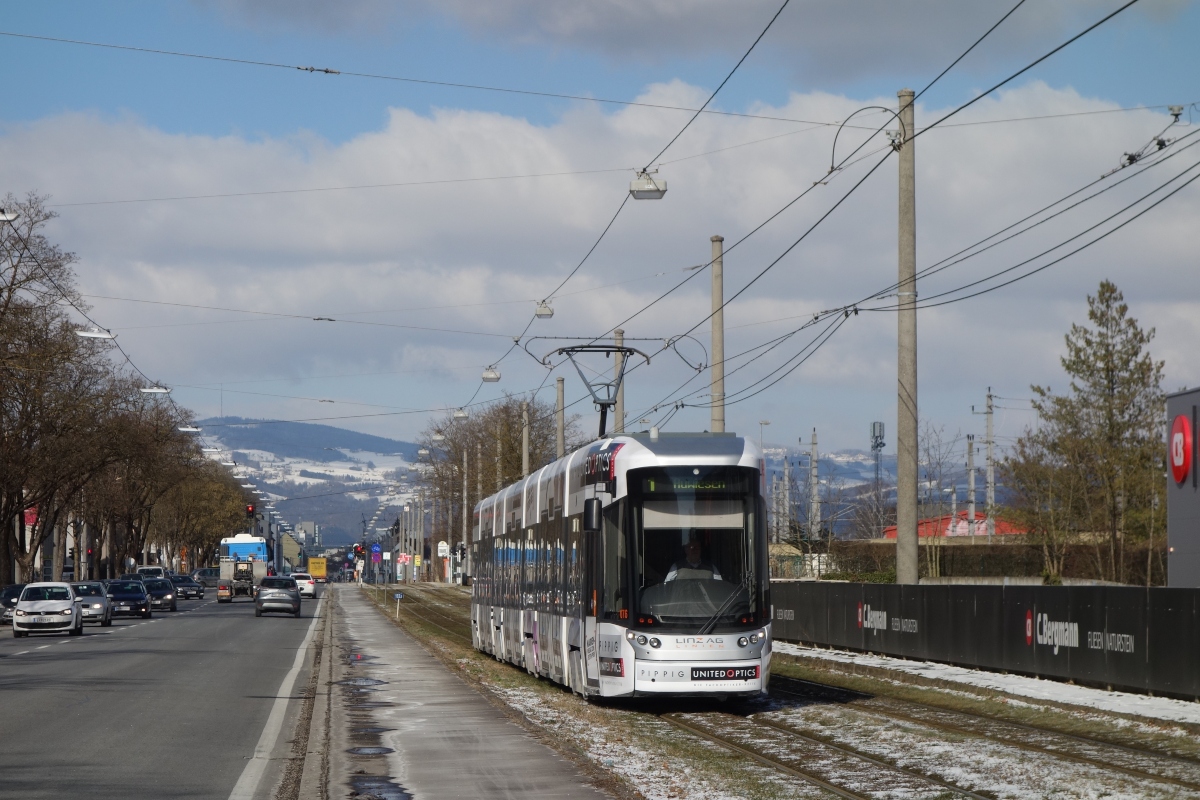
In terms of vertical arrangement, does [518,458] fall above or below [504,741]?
above

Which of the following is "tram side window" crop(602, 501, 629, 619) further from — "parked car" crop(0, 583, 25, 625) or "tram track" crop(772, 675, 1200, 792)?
"parked car" crop(0, 583, 25, 625)

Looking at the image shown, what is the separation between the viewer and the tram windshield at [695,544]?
57.7 ft

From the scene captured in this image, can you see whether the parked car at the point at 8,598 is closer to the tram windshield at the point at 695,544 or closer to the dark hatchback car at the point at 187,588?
the tram windshield at the point at 695,544

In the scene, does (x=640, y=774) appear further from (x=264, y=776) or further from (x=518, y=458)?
(x=518, y=458)

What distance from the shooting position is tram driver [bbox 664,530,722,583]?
1773cm

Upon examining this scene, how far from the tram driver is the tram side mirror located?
42.9 inches

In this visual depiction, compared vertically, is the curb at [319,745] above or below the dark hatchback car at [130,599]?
above

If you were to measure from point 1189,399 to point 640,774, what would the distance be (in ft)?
92.8

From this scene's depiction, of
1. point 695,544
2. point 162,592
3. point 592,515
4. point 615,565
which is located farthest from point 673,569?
point 162,592

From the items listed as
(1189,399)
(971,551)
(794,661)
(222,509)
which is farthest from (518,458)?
(794,661)

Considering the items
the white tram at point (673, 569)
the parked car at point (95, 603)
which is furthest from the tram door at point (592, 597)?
the parked car at point (95, 603)

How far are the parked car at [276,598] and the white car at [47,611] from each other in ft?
45.9

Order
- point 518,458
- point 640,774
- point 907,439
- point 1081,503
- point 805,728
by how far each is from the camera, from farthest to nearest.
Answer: point 518,458 < point 1081,503 < point 907,439 < point 805,728 < point 640,774

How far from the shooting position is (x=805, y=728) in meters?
16.2
